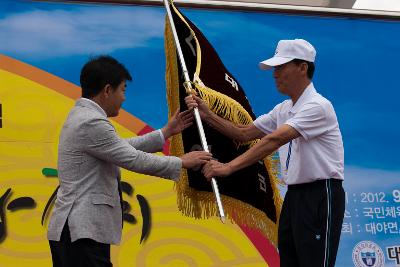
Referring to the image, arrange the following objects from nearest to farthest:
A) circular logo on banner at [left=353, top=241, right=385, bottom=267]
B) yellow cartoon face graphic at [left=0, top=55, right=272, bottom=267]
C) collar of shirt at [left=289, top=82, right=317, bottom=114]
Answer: collar of shirt at [left=289, top=82, right=317, bottom=114] < yellow cartoon face graphic at [left=0, top=55, right=272, bottom=267] < circular logo on banner at [left=353, top=241, right=385, bottom=267]

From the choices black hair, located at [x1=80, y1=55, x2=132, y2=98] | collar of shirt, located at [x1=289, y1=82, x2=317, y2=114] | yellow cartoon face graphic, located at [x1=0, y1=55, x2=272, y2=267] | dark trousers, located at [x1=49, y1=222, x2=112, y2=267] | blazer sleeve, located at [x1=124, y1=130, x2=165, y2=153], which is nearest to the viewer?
dark trousers, located at [x1=49, y1=222, x2=112, y2=267]

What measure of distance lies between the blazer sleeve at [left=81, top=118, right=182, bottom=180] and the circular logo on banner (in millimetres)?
1269

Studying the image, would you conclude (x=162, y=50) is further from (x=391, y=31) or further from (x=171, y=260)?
(x=391, y=31)

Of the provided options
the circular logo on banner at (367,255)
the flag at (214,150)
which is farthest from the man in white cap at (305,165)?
the circular logo on banner at (367,255)

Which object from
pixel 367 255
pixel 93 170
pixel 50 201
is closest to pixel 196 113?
pixel 93 170

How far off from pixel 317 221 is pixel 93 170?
74 cm

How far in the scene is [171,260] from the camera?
9.58ft

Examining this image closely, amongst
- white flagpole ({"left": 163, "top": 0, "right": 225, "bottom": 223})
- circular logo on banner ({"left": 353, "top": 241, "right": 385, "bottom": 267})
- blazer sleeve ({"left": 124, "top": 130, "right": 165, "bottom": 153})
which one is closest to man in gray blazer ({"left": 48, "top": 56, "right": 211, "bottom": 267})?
white flagpole ({"left": 163, "top": 0, "right": 225, "bottom": 223})

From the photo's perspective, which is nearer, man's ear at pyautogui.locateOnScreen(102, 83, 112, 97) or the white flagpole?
man's ear at pyautogui.locateOnScreen(102, 83, 112, 97)

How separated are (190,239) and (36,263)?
64cm

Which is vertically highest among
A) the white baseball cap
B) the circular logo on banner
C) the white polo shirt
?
the white baseball cap

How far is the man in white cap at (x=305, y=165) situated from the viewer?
222 centimetres

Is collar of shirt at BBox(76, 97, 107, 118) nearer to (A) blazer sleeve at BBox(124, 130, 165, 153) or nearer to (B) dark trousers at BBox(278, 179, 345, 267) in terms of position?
(A) blazer sleeve at BBox(124, 130, 165, 153)

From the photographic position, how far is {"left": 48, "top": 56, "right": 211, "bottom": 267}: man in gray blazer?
2064 mm
